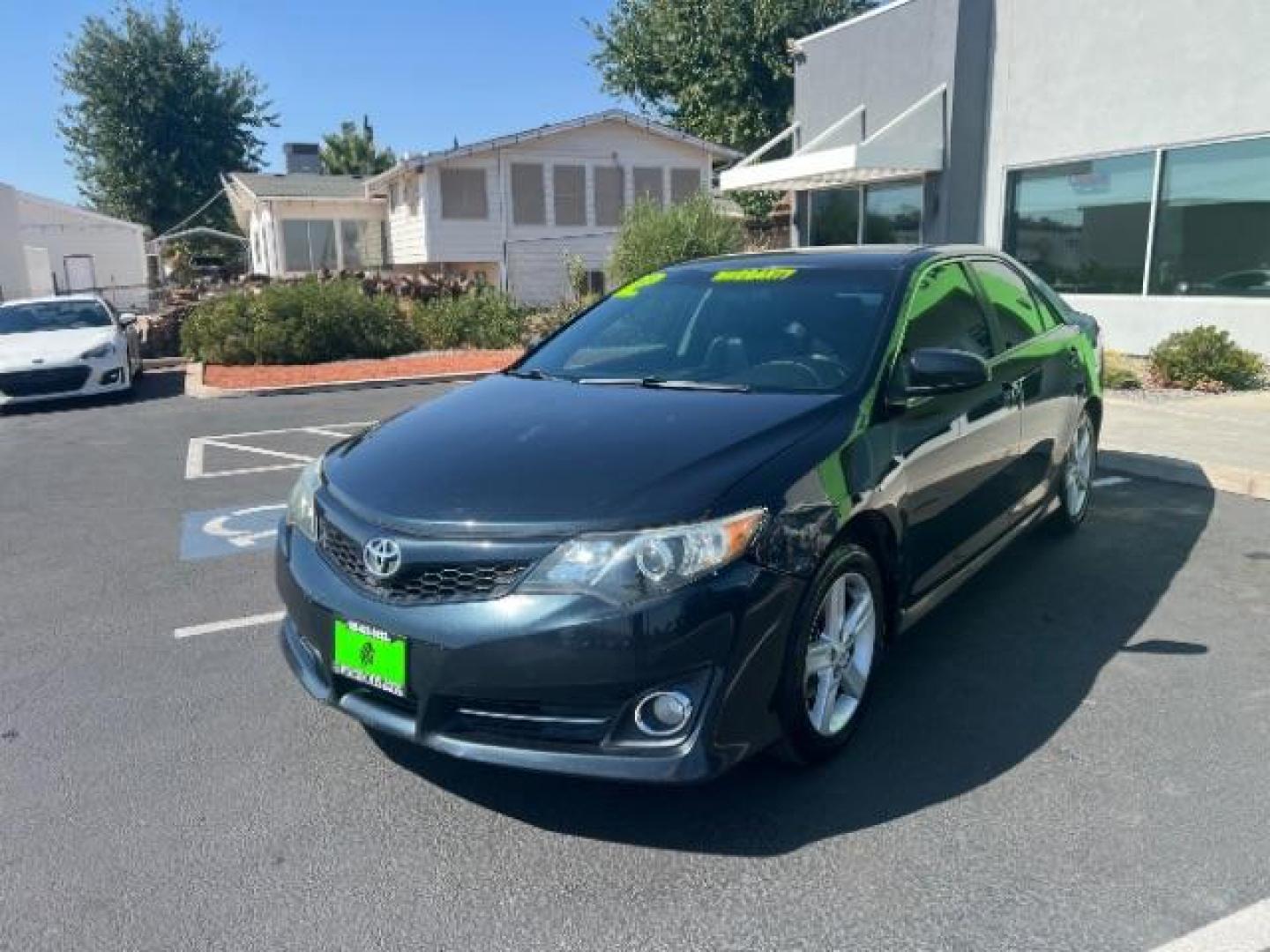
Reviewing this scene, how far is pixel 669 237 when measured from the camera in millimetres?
16922

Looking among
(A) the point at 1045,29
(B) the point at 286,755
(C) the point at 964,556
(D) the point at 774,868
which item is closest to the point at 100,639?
(B) the point at 286,755

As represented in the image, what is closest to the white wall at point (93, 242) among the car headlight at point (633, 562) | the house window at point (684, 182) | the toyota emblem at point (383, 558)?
the house window at point (684, 182)

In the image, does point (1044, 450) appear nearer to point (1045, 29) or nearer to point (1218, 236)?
point (1218, 236)

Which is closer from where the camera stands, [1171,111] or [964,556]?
[964,556]

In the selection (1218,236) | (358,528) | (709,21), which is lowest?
(358,528)

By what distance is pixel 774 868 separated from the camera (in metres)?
2.68

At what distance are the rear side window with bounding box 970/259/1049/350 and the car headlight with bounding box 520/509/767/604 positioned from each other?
2513 mm

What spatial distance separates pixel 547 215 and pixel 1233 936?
26.2 meters

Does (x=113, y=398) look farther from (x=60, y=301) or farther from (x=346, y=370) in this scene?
(x=346, y=370)

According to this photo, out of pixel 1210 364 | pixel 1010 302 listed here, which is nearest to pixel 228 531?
pixel 1010 302

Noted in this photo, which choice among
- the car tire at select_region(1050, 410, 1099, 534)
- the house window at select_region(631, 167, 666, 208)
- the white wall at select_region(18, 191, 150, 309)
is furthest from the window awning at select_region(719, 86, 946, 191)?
the white wall at select_region(18, 191, 150, 309)

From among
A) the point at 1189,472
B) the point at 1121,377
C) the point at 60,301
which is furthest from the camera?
the point at 60,301

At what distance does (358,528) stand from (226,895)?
1.03m

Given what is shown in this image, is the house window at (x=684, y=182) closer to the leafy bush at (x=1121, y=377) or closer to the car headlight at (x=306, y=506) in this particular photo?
the leafy bush at (x=1121, y=377)
